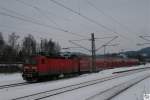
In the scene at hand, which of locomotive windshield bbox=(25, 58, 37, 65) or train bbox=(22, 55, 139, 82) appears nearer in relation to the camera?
train bbox=(22, 55, 139, 82)

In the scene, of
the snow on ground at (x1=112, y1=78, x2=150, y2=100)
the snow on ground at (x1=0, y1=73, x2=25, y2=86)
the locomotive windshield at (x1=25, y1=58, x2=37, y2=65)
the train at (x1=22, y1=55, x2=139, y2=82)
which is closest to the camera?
the snow on ground at (x1=112, y1=78, x2=150, y2=100)

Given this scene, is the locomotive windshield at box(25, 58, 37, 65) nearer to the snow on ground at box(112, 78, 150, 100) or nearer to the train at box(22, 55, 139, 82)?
the train at box(22, 55, 139, 82)

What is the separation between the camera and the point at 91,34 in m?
47.5

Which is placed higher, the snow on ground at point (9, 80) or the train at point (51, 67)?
the train at point (51, 67)

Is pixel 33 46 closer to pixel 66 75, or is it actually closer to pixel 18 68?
pixel 18 68

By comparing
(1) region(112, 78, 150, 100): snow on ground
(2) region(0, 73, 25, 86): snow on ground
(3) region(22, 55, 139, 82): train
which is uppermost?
(3) region(22, 55, 139, 82): train

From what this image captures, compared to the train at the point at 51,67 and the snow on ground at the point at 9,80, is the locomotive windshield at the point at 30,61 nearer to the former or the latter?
the train at the point at 51,67

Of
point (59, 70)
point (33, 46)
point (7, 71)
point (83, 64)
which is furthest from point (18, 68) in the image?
point (33, 46)

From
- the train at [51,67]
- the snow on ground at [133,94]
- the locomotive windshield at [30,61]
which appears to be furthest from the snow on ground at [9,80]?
the snow on ground at [133,94]

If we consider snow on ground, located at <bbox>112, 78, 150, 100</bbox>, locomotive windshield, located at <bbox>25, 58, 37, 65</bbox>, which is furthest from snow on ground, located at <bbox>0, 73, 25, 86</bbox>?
snow on ground, located at <bbox>112, 78, 150, 100</bbox>

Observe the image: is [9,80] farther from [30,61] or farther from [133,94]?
[133,94]

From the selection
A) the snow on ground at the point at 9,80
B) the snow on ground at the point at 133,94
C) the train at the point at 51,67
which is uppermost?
the train at the point at 51,67

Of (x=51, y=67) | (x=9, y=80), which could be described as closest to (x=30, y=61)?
(x=51, y=67)

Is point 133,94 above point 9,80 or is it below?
below
